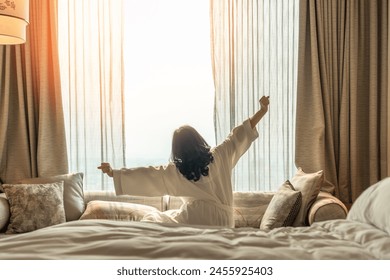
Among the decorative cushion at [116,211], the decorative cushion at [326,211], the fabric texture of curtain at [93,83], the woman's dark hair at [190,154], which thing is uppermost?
the fabric texture of curtain at [93,83]

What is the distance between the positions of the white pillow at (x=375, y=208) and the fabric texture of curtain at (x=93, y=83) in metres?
2.50

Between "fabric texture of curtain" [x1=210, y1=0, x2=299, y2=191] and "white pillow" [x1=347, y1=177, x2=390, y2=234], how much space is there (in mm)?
2034

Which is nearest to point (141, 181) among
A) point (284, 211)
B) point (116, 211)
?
point (116, 211)

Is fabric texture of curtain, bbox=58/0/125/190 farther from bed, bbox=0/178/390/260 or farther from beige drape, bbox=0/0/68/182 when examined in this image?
bed, bbox=0/178/390/260

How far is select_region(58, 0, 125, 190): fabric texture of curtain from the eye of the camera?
154 inches

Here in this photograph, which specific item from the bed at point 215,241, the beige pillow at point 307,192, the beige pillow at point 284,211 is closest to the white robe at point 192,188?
the beige pillow at point 284,211

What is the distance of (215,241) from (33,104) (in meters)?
2.86

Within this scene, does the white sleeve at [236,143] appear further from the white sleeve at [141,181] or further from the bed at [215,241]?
the bed at [215,241]

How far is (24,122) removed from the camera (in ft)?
12.8

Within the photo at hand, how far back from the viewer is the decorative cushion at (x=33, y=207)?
3277mm

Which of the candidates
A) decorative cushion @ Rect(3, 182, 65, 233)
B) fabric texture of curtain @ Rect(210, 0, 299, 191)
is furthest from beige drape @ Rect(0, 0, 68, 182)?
fabric texture of curtain @ Rect(210, 0, 299, 191)

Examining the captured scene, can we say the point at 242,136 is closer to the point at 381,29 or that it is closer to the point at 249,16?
the point at 249,16

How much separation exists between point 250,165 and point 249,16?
122cm
